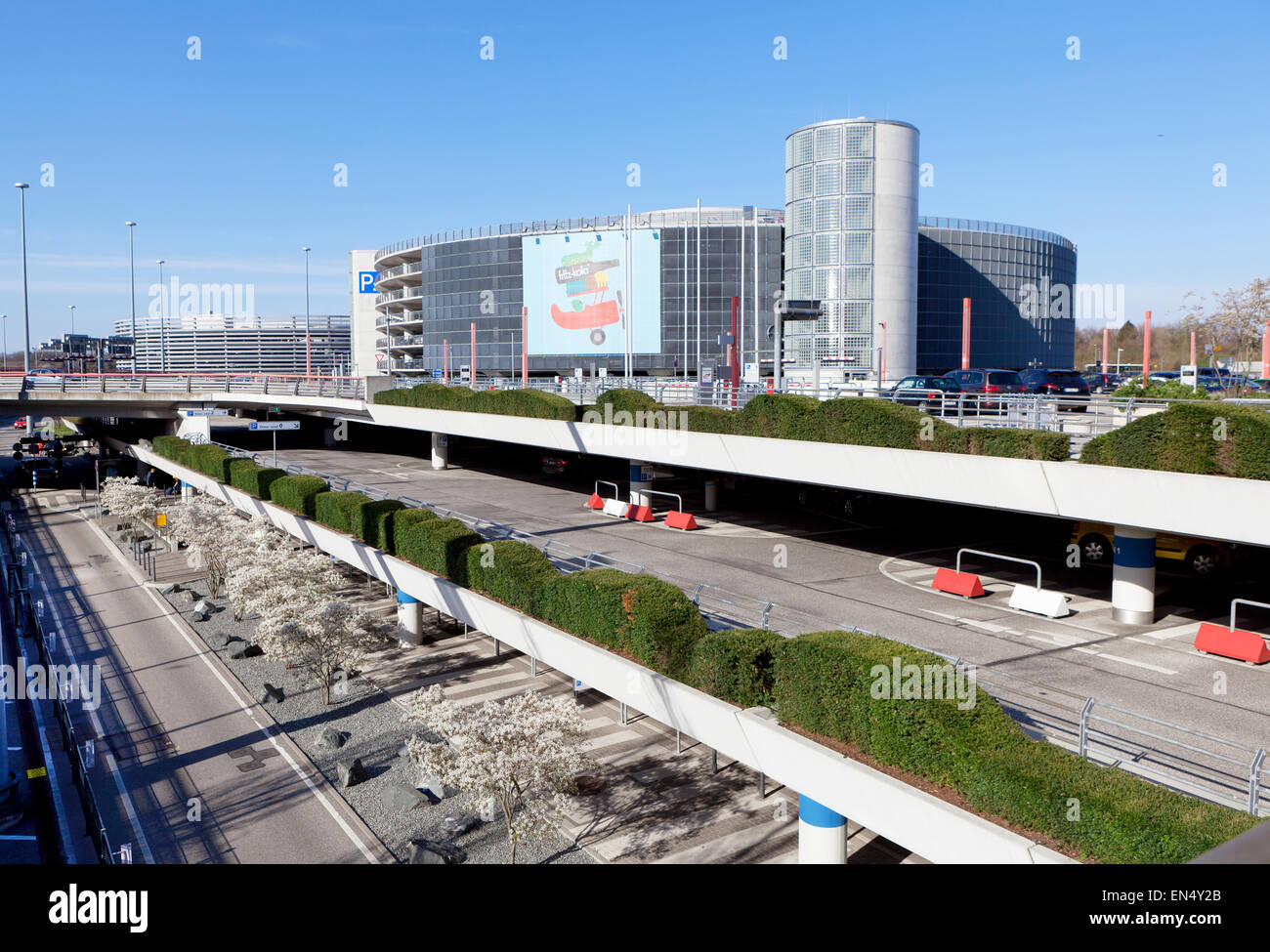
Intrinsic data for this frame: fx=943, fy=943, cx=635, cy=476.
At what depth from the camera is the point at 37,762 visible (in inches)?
898

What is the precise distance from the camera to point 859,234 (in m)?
78.0

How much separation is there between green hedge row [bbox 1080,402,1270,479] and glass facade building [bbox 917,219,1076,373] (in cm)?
7885

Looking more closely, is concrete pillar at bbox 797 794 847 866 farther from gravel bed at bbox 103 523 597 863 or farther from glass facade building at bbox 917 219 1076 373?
glass facade building at bbox 917 219 1076 373

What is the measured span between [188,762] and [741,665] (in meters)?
14.5

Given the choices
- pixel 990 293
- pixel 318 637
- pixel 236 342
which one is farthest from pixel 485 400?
pixel 236 342

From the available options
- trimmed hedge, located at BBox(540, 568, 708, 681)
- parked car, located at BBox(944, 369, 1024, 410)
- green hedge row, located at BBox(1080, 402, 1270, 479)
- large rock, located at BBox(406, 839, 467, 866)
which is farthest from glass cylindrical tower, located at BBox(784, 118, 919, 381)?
large rock, located at BBox(406, 839, 467, 866)

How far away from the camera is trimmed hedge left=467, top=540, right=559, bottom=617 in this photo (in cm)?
2030

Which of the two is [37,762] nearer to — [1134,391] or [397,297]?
[1134,391]

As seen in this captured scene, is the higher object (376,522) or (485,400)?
(485,400)

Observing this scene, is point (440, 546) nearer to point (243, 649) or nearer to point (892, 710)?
point (243, 649)

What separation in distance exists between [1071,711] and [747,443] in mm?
13741

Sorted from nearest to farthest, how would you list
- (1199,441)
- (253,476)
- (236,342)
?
(1199,441), (253,476), (236,342)

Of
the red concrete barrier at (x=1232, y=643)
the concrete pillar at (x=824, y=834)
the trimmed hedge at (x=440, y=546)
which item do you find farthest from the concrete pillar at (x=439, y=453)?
the concrete pillar at (x=824, y=834)
